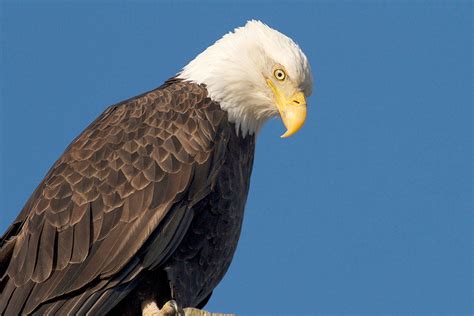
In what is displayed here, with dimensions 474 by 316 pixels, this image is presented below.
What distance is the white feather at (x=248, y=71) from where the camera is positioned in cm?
794

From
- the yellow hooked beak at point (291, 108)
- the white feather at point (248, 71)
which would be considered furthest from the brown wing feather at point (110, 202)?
the yellow hooked beak at point (291, 108)

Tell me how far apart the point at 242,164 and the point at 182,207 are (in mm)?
651

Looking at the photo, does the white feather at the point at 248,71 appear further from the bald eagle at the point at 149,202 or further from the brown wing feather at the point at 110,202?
the brown wing feather at the point at 110,202

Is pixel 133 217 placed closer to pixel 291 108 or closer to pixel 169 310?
pixel 169 310

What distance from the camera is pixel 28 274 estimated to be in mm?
7312

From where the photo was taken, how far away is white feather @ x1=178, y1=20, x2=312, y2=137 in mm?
7941

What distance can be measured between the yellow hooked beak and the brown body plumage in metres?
0.35

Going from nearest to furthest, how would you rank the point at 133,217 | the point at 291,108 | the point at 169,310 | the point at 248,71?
the point at 169,310
the point at 133,217
the point at 291,108
the point at 248,71

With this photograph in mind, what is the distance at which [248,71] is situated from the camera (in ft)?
26.6

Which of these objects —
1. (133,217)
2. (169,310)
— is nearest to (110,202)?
(133,217)

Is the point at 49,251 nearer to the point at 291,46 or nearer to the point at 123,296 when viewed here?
the point at 123,296

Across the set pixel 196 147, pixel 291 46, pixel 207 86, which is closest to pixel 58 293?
pixel 196 147

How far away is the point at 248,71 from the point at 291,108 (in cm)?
44

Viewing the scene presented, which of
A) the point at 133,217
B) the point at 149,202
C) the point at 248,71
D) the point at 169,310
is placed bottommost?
the point at 169,310
